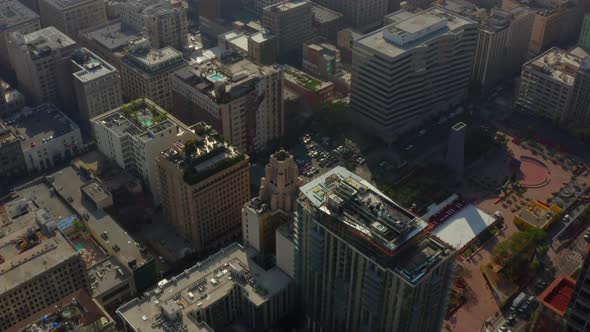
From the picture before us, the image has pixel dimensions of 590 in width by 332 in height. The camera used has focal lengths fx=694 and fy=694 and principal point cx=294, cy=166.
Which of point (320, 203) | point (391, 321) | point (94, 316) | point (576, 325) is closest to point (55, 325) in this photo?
point (94, 316)

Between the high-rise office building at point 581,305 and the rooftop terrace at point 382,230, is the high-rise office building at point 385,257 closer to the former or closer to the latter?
the rooftop terrace at point 382,230

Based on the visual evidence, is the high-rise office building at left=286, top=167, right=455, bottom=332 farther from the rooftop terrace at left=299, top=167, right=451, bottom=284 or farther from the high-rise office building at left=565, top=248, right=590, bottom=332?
the high-rise office building at left=565, top=248, right=590, bottom=332

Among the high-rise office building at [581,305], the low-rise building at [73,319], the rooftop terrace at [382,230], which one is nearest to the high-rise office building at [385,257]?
the rooftop terrace at [382,230]

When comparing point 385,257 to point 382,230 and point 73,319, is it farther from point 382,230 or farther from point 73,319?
point 73,319

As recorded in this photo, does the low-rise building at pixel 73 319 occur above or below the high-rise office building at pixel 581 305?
below

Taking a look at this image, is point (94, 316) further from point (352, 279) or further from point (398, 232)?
point (398, 232)

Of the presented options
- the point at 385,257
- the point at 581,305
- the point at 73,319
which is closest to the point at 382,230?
the point at 385,257
